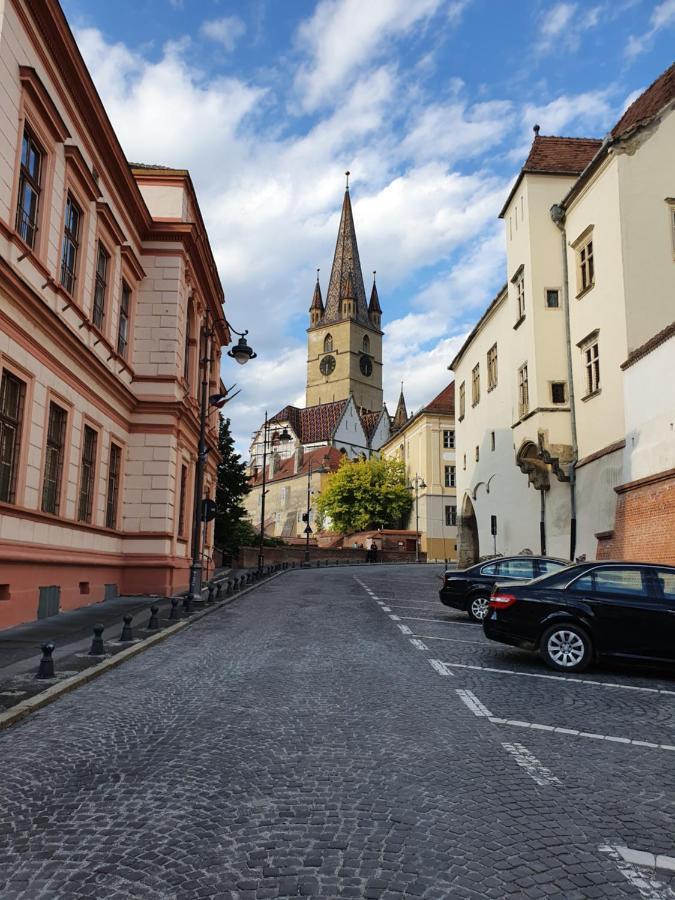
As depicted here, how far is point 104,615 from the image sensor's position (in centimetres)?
1634

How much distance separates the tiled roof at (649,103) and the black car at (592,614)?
15.0 meters

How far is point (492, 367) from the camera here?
3334cm

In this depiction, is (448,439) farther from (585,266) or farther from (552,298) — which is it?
(585,266)

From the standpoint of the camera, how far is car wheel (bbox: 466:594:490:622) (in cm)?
1667

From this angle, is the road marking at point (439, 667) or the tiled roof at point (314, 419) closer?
the road marking at point (439, 667)

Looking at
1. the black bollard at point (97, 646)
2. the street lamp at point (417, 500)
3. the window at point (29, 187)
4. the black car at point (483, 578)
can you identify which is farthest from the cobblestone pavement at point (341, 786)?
the street lamp at point (417, 500)

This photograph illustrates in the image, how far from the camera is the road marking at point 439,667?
955 centimetres

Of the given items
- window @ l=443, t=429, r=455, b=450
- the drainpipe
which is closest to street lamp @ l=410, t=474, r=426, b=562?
window @ l=443, t=429, r=455, b=450

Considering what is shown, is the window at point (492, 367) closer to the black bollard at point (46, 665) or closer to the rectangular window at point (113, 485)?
the rectangular window at point (113, 485)

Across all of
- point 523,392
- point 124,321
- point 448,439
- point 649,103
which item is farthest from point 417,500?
point 124,321

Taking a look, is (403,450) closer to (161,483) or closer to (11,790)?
(161,483)

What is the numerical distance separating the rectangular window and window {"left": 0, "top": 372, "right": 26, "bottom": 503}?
6.73 m

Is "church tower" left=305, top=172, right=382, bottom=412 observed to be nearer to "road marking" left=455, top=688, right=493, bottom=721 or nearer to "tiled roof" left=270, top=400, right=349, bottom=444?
"tiled roof" left=270, top=400, right=349, bottom=444

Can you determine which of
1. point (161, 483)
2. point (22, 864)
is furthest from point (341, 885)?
point (161, 483)
